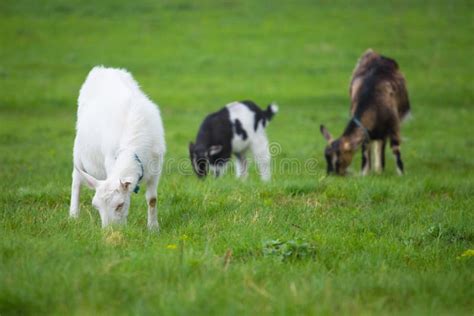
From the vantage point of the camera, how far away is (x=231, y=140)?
11.9 meters

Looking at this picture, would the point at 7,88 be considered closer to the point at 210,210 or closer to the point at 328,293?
the point at 210,210

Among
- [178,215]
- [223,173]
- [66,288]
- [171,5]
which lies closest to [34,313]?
[66,288]

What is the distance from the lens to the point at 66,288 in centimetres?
447

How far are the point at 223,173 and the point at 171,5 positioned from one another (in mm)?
30087

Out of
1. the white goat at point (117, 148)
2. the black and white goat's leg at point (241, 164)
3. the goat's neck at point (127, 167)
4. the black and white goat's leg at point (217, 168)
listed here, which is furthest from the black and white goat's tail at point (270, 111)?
the goat's neck at point (127, 167)

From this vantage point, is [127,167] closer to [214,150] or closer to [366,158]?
[214,150]

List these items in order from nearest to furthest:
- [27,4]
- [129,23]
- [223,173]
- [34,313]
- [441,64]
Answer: [34,313] < [223,173] < [441,64] < [129,23] < [27,4]

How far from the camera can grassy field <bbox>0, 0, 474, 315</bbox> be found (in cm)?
450

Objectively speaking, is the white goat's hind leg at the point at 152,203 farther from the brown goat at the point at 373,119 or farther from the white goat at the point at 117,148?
the brown goat at the point at 373,119

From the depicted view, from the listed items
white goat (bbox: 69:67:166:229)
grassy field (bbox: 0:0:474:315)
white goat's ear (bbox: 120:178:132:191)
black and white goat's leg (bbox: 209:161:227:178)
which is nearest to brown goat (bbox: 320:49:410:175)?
grassy field (bbox: 0:0:474:315)

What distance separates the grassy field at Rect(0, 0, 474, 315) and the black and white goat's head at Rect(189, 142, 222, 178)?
1.28ft

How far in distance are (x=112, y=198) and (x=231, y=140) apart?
574 centimetres

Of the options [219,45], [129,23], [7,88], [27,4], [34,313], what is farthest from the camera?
[27,4]

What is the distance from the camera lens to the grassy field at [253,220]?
450 cm
